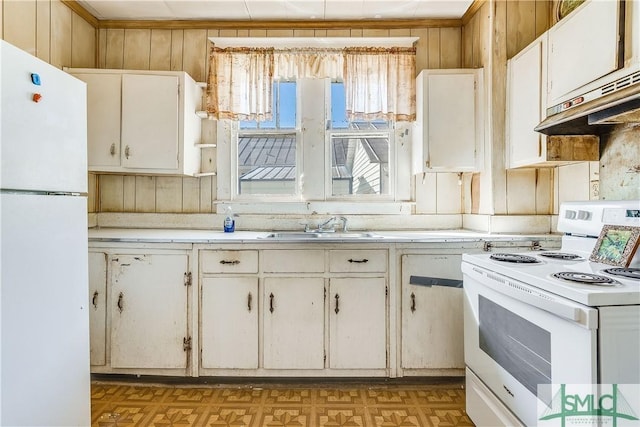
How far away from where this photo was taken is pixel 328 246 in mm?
2236

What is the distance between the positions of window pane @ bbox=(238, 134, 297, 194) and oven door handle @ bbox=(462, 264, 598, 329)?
173 cm

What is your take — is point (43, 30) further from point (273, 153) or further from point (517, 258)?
point (517, 258)

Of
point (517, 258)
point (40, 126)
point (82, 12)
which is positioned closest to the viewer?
point (40, 126)

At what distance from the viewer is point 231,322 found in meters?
2.24

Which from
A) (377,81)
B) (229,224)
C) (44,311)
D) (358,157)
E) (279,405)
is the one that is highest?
(377,81)

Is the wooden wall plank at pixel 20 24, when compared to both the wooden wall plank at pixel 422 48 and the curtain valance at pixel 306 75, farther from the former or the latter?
the wooden wall plank at pixel 422 48

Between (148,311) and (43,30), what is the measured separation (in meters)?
1.98

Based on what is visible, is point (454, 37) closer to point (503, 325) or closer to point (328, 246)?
point (328, 246)

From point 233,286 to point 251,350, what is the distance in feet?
1.36

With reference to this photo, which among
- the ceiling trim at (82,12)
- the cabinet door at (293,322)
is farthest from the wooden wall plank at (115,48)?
the cabinet door at (293,322)

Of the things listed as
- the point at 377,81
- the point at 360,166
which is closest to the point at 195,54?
the point at 377,81

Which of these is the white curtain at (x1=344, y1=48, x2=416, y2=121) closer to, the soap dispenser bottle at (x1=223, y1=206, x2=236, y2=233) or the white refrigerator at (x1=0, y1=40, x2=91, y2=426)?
the soap dispenser bottle at (x1=223, y1=206, x2=236, y2=233)

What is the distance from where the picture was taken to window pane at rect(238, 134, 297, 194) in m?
2.97

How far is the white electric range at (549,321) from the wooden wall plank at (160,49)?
2.71m
